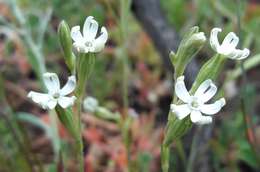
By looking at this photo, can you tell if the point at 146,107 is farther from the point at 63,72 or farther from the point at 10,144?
the point at 10,144

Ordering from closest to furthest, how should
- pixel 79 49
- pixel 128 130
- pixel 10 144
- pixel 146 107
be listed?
pixel 79 49 < pixel 128 130 < pixel 10 144 < pixel 146 107

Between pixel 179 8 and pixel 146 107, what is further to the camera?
pixel 179 8

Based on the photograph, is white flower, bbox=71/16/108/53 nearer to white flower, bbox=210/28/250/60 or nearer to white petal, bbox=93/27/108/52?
white petal, bbox=93/27/108/52

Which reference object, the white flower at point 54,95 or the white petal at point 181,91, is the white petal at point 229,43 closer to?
the white petal at point 181,91

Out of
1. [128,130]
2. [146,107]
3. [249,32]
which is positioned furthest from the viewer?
[146,107]

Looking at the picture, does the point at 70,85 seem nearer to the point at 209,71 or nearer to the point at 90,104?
the point at 209,71

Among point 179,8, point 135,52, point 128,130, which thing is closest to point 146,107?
point 135,52

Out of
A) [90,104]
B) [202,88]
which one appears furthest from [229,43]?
[90,104]

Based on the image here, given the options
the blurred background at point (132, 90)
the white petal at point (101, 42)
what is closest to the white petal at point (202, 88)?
the white petal at point (101, 42)
